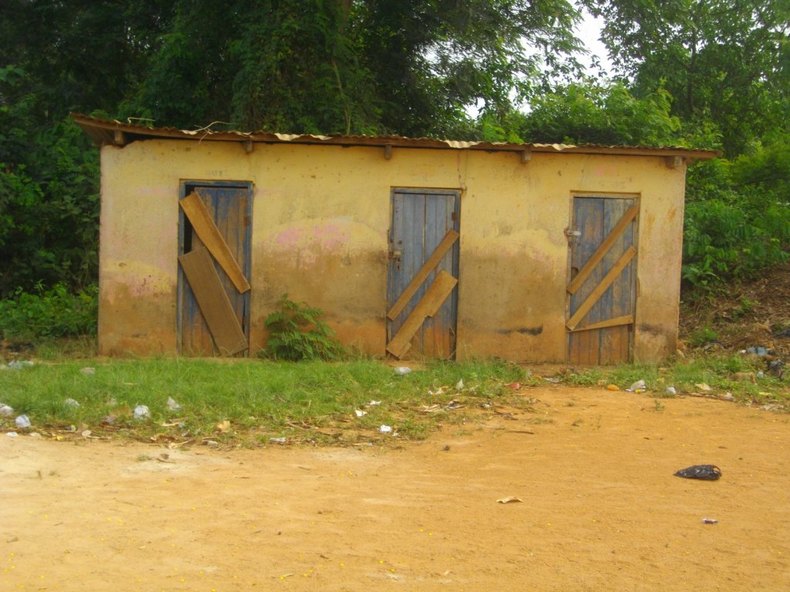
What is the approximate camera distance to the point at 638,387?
9.77 meters

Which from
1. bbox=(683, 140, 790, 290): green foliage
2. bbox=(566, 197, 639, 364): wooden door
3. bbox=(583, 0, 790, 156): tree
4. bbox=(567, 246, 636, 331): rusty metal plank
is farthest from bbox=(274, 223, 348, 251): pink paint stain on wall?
bbox=(583, 0, 790, 156): tree

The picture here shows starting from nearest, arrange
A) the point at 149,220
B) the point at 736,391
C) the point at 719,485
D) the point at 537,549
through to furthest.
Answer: the point at 537,549 → the point at 719,485 → the point at 736,391 → the point at 149,220

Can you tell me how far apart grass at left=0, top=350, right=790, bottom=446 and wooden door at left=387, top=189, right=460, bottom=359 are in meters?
0.62

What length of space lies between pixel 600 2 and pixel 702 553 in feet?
48.4

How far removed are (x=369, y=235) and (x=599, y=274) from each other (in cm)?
278

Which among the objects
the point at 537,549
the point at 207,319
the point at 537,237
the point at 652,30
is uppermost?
the point at 652,30

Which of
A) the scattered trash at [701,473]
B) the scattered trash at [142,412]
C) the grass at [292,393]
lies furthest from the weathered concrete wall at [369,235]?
the scattered trash at [701,473]

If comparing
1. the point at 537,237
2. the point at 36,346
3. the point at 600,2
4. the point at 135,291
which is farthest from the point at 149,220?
the point at 600,2

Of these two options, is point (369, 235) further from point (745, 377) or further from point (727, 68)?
point (727, 68)

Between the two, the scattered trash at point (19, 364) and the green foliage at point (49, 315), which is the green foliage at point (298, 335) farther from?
the green foliage at point (49, 315)

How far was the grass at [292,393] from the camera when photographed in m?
7.37

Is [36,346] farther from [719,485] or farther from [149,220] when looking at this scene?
[719,485]

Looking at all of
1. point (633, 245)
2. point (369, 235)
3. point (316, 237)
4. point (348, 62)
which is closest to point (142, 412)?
point (316, 237)

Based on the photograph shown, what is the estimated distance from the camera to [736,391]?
957 cm
